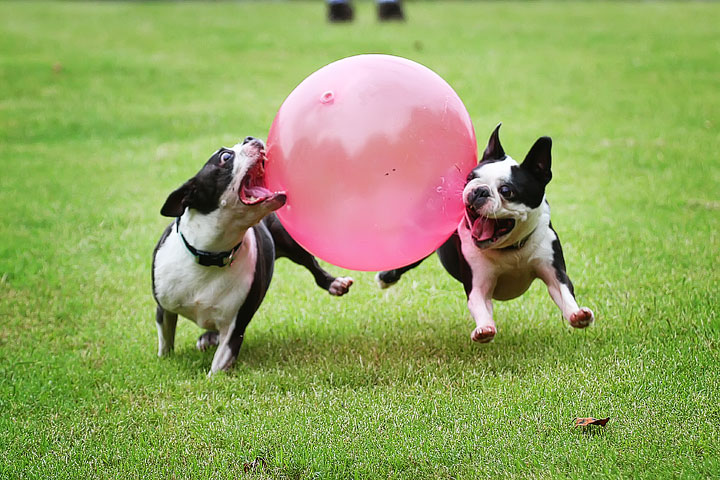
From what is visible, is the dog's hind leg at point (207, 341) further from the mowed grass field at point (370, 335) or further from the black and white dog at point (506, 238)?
the black and white dog at point (506, 238)

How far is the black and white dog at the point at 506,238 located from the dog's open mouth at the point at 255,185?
111cm

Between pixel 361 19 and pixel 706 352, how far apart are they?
1793cm

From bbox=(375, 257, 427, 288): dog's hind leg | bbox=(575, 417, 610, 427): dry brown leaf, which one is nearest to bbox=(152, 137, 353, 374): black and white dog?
bbox=(375, 257, 427, 288): dog's hind leg

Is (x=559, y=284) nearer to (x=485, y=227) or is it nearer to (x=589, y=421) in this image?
(x=485, y=227)

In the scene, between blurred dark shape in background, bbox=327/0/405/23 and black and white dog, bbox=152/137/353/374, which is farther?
blurred dark shape in background, bbox=327/0/405/23

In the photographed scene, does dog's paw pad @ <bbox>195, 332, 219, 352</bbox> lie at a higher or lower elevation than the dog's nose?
lower

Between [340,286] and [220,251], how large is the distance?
92 centimetres

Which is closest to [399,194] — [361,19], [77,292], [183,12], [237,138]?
[77,292]

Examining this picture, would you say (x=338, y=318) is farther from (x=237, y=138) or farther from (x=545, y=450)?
(x=237, y=138)

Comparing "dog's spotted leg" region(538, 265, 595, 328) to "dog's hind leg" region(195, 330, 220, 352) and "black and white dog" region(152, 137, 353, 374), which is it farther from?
"dog's hind leg" region(195, 330, 220, 352)

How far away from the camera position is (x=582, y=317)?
403 centimetres

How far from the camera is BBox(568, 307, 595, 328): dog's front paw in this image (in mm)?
4008

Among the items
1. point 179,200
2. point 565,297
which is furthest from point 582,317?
point 179,200

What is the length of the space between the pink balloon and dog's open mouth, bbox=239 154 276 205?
0.08 meters
